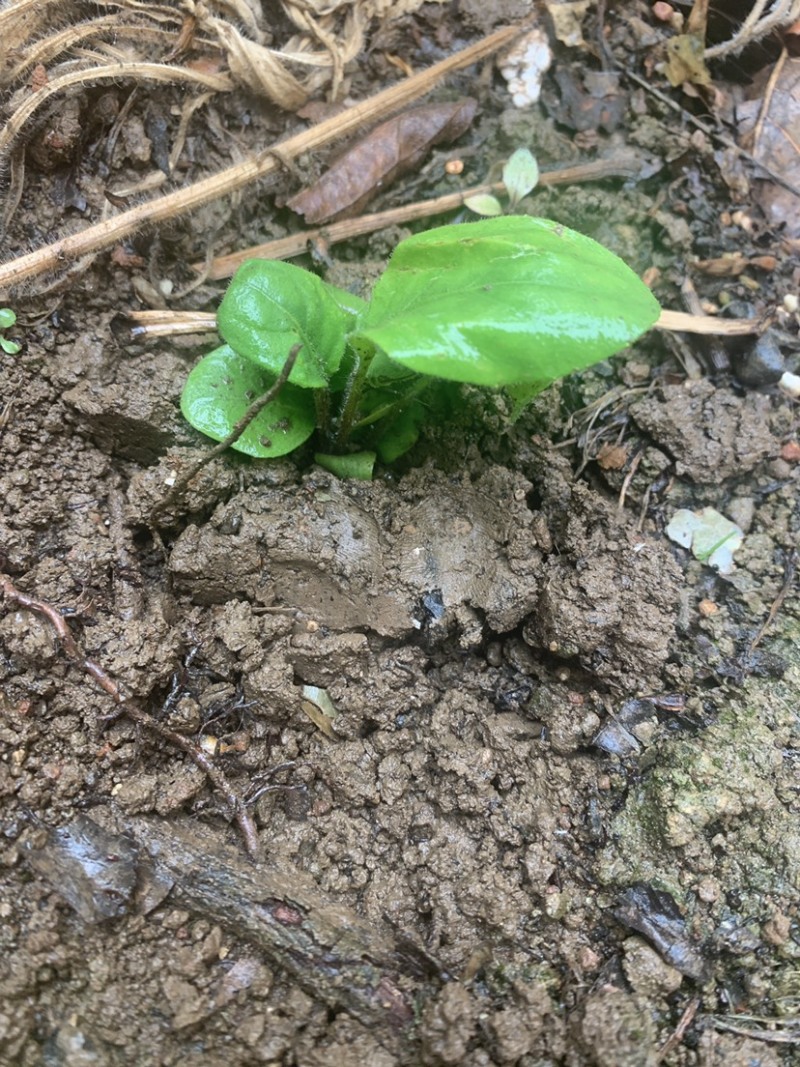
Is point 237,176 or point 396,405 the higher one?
point 237,176

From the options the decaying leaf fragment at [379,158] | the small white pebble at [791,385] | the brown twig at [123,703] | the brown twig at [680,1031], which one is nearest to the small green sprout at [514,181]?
the decaying leaf fragment at [379,158]

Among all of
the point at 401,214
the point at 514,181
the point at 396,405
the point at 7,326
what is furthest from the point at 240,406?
the point at 514,181

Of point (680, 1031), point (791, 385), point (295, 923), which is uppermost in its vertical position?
point (791, 385)

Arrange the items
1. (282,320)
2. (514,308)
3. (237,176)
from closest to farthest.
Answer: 1. (514,308)
2. (282,320)
3. (237,176)

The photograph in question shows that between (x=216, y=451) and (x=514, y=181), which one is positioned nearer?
(x=216, y=451)

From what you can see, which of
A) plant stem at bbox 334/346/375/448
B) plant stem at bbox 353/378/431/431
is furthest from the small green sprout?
plant stem at bbox 334/346/375/448

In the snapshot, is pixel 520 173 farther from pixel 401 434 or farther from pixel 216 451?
pixel 216 451

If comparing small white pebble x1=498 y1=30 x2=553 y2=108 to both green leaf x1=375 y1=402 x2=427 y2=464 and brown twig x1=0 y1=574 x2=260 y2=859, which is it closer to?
green leaf x1=375 y1=402 x2=427 y2=464

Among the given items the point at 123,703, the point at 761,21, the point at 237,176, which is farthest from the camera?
the point at 761,21
